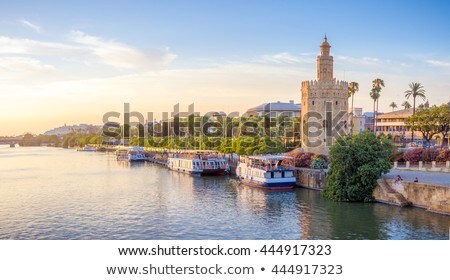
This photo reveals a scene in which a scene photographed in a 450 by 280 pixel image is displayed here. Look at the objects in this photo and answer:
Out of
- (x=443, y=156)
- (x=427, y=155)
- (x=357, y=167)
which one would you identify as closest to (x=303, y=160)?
(x=427, y=155)

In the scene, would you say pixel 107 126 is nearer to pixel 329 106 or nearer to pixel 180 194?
pixel 329 106

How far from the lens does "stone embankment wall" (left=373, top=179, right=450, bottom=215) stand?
26859 millimetres

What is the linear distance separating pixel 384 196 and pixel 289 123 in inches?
1761

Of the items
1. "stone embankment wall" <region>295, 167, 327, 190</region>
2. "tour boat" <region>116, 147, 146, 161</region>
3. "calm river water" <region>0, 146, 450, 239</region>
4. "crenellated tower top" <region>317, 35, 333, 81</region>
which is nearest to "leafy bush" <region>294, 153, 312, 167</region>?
"stone embankment wall" <region>295, 167, 327, 190</region>

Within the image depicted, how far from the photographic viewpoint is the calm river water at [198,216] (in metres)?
23.5

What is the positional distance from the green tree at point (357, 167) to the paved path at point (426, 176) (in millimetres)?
1605

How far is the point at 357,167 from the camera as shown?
32844mm

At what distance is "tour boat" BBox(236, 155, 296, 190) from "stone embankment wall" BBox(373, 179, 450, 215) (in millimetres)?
9301

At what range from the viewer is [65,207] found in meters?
31.3

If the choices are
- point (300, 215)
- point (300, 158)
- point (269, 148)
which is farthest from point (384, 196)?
point (269, 148)

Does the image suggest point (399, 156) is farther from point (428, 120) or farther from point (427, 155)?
point (428, 120)

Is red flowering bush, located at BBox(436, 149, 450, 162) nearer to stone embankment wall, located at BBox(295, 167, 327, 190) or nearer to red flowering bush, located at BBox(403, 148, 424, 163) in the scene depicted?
red flowering bush, located at BBox(403, 148, 424, 163)

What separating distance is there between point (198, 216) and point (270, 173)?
13020mm

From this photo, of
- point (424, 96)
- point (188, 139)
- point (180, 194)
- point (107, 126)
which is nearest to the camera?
point (180, 194)
